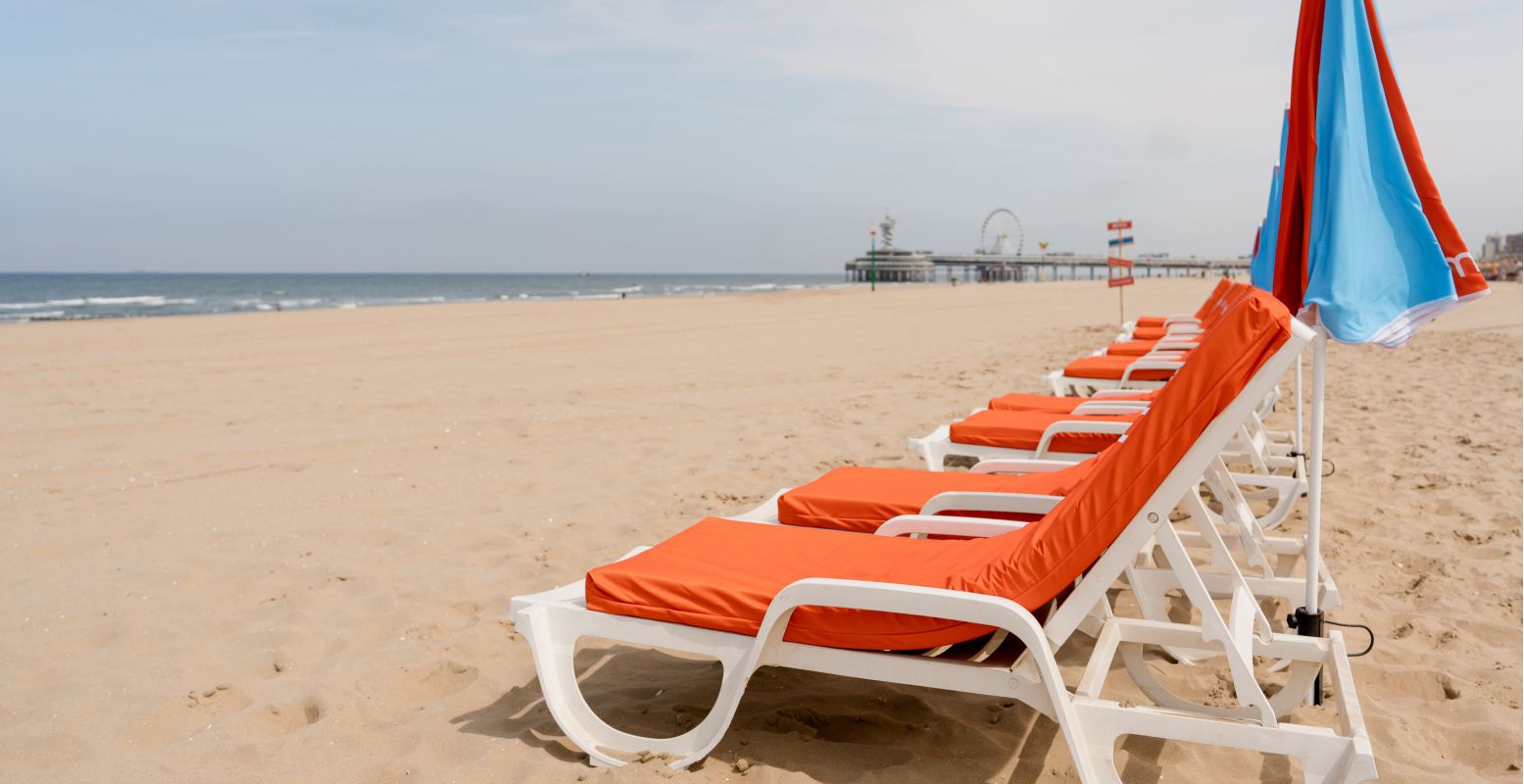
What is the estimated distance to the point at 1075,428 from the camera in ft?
14.3

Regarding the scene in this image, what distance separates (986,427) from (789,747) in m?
2.51

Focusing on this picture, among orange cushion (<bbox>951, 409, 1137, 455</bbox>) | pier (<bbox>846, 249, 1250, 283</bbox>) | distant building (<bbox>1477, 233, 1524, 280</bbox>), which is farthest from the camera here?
pier (<bbox>846, 249, 1250, 283</bbox>)

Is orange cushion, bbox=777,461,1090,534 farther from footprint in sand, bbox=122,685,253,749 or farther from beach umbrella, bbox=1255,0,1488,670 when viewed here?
footprint in sand, bbox=122,685,253,749

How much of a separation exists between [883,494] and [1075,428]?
51.7 inches

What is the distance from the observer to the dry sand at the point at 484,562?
2625 millimetres

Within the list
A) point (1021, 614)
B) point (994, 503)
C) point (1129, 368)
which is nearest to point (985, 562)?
point (1021, 614)

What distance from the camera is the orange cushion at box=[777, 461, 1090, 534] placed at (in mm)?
3387

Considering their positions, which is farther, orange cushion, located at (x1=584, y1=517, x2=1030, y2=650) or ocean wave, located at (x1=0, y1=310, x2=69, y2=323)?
ocean wave, located at (x1=0, y1=310, x2=69, y2=323)

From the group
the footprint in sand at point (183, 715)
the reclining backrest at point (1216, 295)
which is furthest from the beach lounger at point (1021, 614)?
the reclining backrest at point (1216, 295)

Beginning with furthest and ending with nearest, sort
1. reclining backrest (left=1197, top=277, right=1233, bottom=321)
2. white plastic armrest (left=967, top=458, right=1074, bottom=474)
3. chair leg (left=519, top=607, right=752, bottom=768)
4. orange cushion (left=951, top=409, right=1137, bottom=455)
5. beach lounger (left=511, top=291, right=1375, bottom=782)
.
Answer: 1. reclining backrest (left=1197, top=277, right=1233, bottom=321)
2. orange cushion (left=951, top=409, right=1137, bottom=455)
3. white plastic armrest (left=967, top=458, right=1074, bottom=474)
4. chair leg (left=519, top=607, right=752, bottom=768)
5. beach lounger (left=511, top=291, right=1375, bottom=782)

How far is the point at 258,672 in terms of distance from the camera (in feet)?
10.2

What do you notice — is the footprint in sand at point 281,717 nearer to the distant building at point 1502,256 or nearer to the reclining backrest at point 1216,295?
the reclining backrest at point 1216,295

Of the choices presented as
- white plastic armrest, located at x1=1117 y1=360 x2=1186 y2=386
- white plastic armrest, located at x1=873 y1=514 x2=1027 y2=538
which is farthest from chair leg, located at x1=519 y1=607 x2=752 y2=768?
white plastic armrest, located at x1=1117 y1=360 x2=1186 y2=386

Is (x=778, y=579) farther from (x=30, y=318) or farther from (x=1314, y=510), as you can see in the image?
(x=30, y=318)
